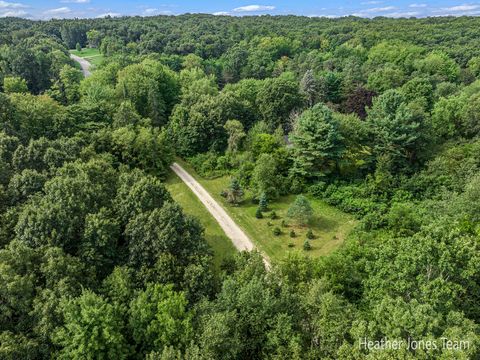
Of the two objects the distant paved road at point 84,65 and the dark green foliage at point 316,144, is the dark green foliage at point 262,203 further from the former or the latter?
the distant paved road at point 84,65

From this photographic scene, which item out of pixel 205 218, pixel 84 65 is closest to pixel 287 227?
pixel 205 218

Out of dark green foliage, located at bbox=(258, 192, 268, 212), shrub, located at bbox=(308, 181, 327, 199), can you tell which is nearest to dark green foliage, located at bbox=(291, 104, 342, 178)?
shrub, located at bbox=(308, 181, 327, 199)

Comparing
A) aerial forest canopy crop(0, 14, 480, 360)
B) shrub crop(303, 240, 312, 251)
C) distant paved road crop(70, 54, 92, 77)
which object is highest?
Answer: distant paved road crop(70, 54, 92, 77)

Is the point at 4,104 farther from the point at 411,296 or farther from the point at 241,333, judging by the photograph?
the point at 411,296

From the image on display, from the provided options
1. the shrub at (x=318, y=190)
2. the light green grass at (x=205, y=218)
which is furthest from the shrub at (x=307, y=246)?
the shrub at (x=318, y=190)

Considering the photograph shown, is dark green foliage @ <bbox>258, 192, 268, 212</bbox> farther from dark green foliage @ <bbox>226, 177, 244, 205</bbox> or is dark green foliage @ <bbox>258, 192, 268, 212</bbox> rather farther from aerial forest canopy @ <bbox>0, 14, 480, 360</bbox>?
dark green foliage @ <bbox>226, 177, 244, 205</bbox>

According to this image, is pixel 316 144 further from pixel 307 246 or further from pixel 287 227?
pixel 307 246

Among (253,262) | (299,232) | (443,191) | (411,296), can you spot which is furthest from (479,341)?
(443,191)
